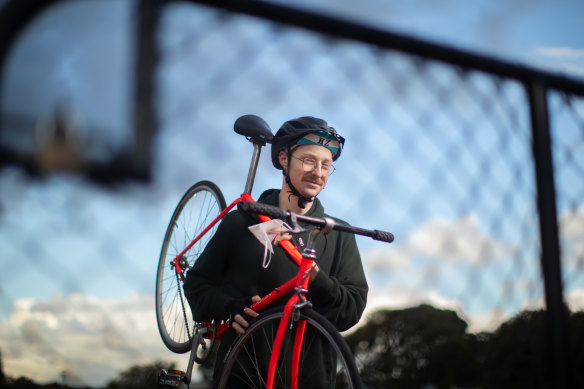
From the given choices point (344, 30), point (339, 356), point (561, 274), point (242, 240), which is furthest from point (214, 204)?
point (561, 274)

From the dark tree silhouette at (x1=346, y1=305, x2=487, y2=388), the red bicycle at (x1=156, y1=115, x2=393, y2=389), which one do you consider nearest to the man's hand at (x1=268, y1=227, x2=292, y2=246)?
the red bicycle at (x1=156, y1=115, x2=393, y2=389)

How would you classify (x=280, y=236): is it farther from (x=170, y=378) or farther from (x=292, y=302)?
(x=170, y=378)

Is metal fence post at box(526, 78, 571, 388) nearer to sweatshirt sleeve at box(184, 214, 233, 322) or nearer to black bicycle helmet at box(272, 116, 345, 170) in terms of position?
black bicycle helmet at box(272, 116, 345, 170)

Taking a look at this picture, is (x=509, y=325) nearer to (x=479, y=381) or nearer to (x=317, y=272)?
(x=479, y=381)

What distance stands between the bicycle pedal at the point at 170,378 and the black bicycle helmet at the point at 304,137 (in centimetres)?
74

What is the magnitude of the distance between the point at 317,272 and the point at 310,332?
7.7 inches

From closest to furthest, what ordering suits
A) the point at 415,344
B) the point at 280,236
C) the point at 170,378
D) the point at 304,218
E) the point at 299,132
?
the point at 304,218 → the point at 280,236 → the point at 170,378 → the point at 299,132 → the point at 415,344

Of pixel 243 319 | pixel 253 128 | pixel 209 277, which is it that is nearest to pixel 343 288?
pixel 243 319

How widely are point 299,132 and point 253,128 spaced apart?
172 mm

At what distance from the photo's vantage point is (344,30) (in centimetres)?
137

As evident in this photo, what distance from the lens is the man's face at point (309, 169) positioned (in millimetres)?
2068

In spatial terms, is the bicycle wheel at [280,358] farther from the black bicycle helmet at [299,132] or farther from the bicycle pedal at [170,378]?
the black bicycle helmet at [299,132]

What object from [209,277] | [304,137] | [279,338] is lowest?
[279,338]

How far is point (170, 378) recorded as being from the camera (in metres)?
1.94
